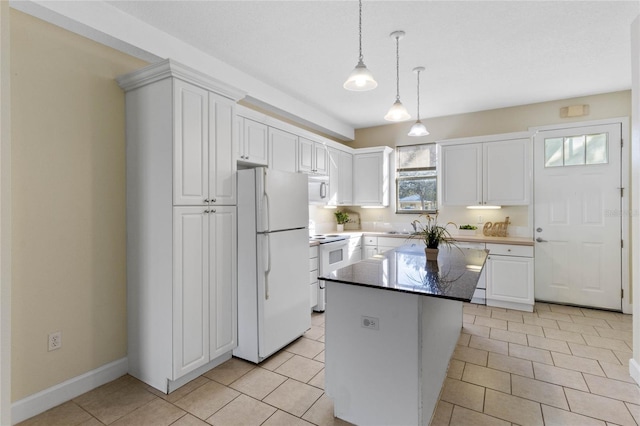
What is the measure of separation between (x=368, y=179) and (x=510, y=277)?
2550 millimetres

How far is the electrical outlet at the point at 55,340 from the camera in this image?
6.95 feet

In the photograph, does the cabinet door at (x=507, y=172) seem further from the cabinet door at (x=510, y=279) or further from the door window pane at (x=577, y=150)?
the cabinet door at (x=510, y=279)

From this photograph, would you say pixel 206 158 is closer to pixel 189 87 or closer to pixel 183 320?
pixel 189 87

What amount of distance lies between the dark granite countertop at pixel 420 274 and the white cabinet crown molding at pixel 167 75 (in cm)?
178

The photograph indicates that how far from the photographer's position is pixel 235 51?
2.92m

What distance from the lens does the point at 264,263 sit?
270 centimetres

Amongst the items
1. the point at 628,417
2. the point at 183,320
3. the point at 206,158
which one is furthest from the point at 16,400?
the point at 628,417

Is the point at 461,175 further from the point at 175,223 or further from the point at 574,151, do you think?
the point at 175,223

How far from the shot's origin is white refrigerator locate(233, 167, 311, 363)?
2703mm

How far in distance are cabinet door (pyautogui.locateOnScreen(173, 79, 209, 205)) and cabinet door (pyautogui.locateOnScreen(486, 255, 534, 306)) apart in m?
3.70

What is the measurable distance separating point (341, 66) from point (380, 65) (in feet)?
1.31

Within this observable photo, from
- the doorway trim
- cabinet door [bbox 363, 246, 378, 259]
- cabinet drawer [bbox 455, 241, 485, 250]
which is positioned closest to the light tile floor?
the doorway trim

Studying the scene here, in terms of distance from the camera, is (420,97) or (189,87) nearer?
(189,87)

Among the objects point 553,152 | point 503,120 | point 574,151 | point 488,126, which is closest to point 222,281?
point 488,126
